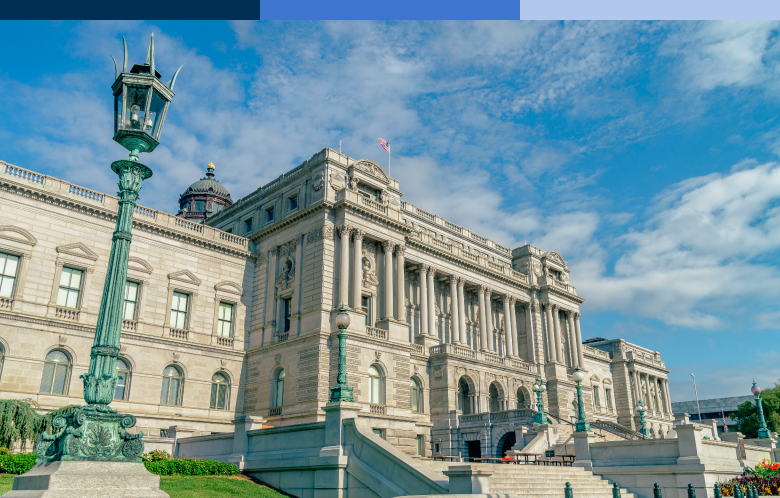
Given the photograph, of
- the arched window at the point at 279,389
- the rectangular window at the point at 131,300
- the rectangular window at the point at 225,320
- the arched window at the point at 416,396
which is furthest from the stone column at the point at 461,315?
the rectangular window at the point at 131,300

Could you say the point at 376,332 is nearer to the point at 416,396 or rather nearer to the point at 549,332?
the point at 416,396

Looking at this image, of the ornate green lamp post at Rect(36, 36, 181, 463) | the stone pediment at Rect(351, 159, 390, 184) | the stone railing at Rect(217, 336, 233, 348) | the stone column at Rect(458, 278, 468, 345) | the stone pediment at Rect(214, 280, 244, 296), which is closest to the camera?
the ornate green lamp post at Rect(36, 36, 181, 463)

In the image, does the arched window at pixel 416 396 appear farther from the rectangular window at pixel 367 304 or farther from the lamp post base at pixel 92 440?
the lamp post base at pixel 92 440

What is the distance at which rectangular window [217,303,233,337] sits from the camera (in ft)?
134

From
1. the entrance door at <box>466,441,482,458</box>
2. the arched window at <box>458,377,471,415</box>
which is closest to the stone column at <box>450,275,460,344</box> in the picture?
the arched window at <box>458,377,471,415</box>

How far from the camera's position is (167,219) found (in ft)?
130

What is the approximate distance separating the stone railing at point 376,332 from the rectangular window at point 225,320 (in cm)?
972

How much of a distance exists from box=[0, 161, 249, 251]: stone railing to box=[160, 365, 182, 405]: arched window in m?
8.86

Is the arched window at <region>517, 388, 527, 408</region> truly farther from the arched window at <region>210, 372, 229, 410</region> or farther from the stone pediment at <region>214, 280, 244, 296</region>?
the stone pediment at <region>214, 280, 244, 296</region>

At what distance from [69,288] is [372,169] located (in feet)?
68.9

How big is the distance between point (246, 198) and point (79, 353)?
18.9m

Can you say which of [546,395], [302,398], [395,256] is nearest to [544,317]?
[546,395]

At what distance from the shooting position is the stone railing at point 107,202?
110 feet

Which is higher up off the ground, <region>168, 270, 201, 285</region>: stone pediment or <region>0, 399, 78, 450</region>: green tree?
<region>168, 270, 201, 285</region>: stone pediment
